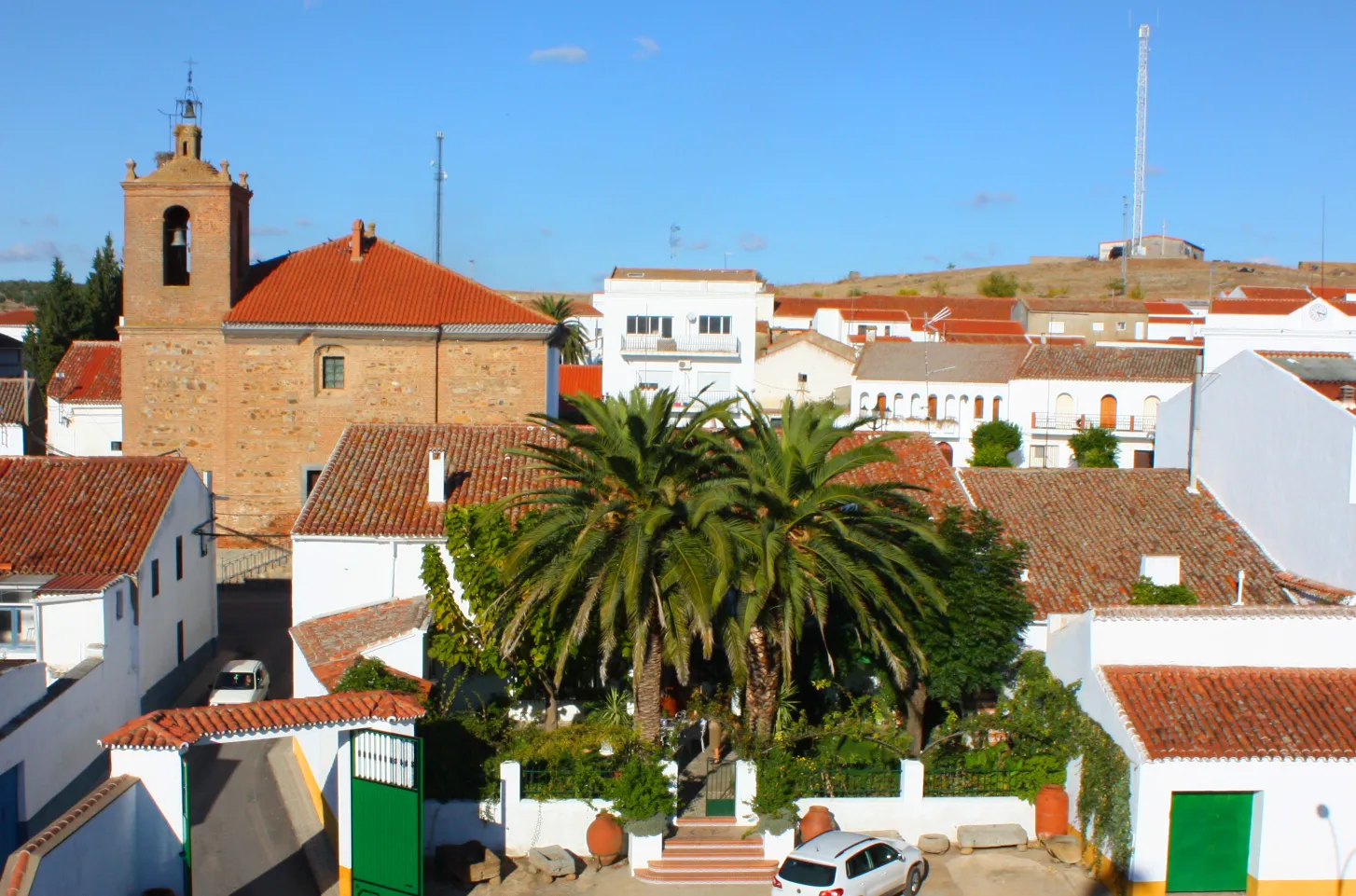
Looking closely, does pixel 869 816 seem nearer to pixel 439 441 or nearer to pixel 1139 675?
pixel 1139 675

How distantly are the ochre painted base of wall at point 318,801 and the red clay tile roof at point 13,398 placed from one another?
3532 centimetres

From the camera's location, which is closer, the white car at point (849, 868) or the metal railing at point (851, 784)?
the white car at point (849, 868)

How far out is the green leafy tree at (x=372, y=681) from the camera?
16453 mm

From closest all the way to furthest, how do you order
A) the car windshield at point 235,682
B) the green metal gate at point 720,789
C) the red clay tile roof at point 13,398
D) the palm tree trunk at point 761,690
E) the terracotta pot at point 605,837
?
the terracotta pot at point 605,837 → the green metal gate at point 720,789 → the palm tree trunk at point 761,690 → the car windshield at point 235,682 → the red clay tile roof at point 13,398

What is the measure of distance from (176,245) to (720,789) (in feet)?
80.0

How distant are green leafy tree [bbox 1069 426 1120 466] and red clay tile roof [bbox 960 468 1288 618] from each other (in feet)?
60.7

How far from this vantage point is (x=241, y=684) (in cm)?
2195

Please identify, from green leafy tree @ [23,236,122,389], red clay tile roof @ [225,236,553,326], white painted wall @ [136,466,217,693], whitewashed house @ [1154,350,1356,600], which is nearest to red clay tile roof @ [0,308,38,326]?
green leafy tree @ [23,236,122,389]

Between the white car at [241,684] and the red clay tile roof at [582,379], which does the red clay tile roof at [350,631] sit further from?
the red clay tile roof at [582,379]

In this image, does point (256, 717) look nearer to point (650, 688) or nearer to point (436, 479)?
point (650, 688)

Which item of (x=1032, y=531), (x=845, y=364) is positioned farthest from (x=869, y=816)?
(x=845, y=364)

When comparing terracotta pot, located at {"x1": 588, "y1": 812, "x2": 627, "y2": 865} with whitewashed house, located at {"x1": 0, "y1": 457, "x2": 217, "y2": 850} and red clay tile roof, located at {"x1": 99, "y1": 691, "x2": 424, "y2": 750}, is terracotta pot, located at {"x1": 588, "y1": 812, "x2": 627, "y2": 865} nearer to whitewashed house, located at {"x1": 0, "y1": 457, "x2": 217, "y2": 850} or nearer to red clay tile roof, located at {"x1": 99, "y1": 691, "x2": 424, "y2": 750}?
red clay tile roof, located at {"x1": 99, "y1": 691, "x2": 424, "y2": 750}

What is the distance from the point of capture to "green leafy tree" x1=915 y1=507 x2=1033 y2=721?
1738 cm

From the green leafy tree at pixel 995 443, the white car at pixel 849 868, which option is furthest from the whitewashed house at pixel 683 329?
the white car at pixel 849 868
